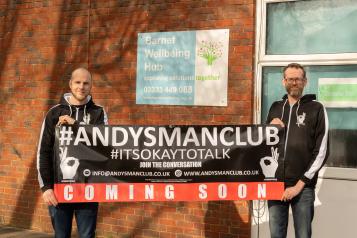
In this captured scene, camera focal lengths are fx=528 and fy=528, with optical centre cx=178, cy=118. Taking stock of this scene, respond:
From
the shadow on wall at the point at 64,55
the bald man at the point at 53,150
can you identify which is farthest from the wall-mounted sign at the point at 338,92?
the bald man at the point at 53,150

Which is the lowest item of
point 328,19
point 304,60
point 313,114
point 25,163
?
point 25,163

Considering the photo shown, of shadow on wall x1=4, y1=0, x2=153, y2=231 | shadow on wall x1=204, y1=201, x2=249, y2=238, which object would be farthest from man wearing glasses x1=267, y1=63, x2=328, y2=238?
shadow on wall x1=4, y1=0, x2=153, y2=231

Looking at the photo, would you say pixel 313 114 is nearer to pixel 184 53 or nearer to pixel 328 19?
pixel 328 19

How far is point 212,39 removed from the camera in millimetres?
6242

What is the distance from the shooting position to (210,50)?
20.5 ft

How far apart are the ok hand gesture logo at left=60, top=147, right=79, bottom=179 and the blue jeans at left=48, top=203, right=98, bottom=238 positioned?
32 cm

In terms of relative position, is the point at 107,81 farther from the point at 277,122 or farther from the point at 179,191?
the point at 277,122

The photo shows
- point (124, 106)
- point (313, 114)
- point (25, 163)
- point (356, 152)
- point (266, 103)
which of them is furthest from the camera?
point (25, 163)

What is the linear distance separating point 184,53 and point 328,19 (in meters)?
1.72

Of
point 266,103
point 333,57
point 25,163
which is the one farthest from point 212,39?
point 25,163

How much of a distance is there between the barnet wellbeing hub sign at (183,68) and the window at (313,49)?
18.2 inches

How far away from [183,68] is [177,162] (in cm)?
177

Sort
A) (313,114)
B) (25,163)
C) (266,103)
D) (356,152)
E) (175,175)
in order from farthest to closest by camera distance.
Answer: (25,163)
(266,103)
(356,152)
(175,175)
(313,114)

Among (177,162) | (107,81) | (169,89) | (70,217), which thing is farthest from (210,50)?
(70,217)
